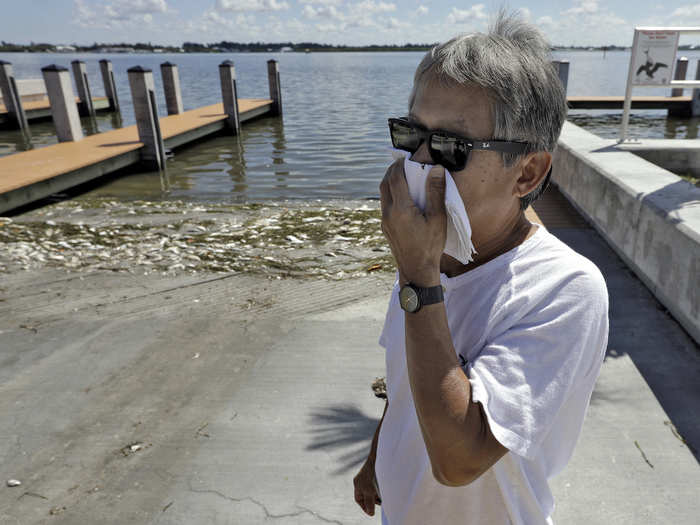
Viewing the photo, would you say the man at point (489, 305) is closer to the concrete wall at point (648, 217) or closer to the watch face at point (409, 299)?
the watch face at point (409, 299)

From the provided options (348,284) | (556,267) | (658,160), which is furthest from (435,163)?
(658,160)

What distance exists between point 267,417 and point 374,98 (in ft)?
109

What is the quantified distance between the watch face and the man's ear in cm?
40

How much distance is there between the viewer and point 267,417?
11.0ft

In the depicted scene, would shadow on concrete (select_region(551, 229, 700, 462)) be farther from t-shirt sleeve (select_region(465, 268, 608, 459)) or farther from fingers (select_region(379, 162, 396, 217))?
fingers (select_region(379, 162, 396, 217))

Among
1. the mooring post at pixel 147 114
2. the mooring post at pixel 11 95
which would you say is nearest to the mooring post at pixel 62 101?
the mooring post at pixel 147 114

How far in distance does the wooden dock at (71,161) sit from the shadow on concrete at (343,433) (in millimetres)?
8094

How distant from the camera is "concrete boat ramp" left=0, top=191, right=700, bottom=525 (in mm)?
2674

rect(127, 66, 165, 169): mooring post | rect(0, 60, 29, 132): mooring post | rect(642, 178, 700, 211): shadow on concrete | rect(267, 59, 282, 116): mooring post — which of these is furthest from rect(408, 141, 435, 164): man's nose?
rect(267, 59, 282, 116): mooring post

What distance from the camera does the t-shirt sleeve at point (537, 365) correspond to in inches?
40.1

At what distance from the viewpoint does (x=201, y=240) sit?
705 centimetres

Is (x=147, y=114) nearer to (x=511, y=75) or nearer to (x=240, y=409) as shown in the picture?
(x=240, y=409)

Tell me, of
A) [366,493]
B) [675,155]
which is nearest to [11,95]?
[675,155]

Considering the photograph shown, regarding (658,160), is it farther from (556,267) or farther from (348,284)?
(556,267)
